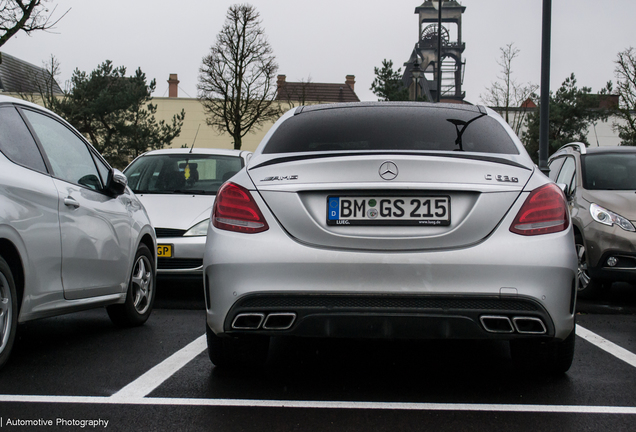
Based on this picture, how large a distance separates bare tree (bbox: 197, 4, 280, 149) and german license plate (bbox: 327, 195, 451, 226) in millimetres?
40075

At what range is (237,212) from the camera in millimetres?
3748

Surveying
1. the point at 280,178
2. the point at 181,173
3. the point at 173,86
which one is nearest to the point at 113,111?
the point at 181,173

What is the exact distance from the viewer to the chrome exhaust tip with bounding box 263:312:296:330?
3.55 m

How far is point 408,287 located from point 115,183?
10.2 feet

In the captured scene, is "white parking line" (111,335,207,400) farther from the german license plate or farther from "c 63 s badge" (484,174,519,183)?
"c 63 s badge" (484,174,519,183)

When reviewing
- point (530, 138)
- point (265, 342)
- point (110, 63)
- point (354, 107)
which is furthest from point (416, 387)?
point (530, 138)

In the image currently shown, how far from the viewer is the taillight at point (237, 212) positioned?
12.1ft

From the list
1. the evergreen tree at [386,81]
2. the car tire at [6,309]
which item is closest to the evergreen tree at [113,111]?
the evergreen tree at [386,81]

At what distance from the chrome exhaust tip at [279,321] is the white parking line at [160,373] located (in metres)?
0.78

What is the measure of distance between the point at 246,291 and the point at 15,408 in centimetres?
119

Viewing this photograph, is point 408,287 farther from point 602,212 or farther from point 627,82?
point 627,82

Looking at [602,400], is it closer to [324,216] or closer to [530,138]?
[324,216]

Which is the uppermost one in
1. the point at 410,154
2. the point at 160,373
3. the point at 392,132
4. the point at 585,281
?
the point at 392,132

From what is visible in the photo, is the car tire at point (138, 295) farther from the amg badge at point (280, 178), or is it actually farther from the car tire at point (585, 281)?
the car tire at point (585, 281)
